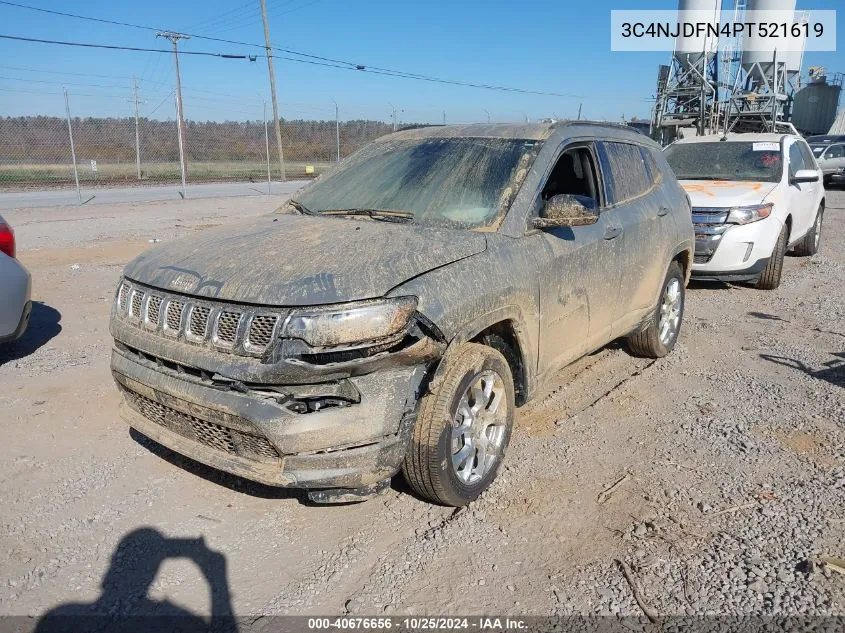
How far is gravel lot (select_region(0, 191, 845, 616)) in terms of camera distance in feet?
8.85

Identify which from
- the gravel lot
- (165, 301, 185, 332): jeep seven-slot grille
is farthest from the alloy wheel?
(165, 301, 185, 332): jeep seven-slot grille

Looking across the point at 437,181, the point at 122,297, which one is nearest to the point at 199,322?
the point at 122,297

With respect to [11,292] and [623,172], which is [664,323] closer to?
[623,172]

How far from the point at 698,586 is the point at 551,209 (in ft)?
6.42

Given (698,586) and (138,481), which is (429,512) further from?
(138,481)

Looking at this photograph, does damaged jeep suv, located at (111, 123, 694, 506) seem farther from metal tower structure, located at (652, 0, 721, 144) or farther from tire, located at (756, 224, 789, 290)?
metal tower structure, located at (652, 0, 721, 144)

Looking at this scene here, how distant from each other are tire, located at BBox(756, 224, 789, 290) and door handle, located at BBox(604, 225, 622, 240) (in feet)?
14.1

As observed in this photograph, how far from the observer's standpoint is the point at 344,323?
8.76 feet

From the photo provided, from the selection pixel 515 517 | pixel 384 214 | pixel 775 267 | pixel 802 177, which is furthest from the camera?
pixel 802 177

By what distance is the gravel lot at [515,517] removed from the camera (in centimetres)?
270

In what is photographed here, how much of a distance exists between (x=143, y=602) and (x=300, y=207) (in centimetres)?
246

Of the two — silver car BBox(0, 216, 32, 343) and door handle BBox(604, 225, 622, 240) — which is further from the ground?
door handle BBox(604, 225, 622, 240)

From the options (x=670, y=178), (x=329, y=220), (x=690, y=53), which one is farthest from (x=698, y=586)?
(x=690, y=53)

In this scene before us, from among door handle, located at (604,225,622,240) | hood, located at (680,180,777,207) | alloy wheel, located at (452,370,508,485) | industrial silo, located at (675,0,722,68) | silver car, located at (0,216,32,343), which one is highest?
industrial silo, located at (675,0,722,68)
